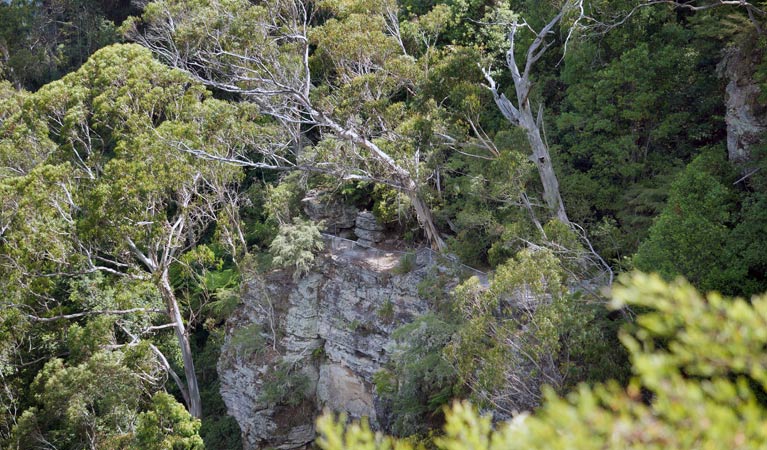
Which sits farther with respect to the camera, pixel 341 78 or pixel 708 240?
pixel 341 78

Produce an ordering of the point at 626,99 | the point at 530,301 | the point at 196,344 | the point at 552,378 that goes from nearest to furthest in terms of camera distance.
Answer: the point at 552,378, the point at 530,301, the point at 626,99, the point at 196,344

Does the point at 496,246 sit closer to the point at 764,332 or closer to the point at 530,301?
the point at 530,301

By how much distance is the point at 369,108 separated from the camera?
18.1 meters

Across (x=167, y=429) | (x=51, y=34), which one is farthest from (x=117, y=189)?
(x=51, y=34)

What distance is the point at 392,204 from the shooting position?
60.3ft

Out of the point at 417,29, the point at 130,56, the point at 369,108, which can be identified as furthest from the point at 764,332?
the point at 130,56

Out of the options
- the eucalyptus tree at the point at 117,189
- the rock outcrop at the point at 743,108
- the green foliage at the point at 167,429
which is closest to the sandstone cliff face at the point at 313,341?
the green foliage at the point at 167,429

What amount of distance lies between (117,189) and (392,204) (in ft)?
25.9

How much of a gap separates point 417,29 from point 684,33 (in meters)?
8.39

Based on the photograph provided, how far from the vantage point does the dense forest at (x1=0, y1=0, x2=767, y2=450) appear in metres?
11.1

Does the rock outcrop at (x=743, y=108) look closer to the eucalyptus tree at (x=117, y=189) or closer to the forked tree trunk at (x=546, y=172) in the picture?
the forked tree trunk at (x=546, y=172)

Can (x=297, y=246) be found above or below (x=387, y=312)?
above

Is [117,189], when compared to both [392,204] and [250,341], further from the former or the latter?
[392,204]

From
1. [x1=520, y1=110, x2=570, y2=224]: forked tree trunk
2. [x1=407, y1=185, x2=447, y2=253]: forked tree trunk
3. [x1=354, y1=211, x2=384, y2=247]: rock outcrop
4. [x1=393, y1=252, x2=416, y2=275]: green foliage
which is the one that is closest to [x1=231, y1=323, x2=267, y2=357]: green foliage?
[x1=354, y1=211, x2=384, y2=247]: rock outcrop
